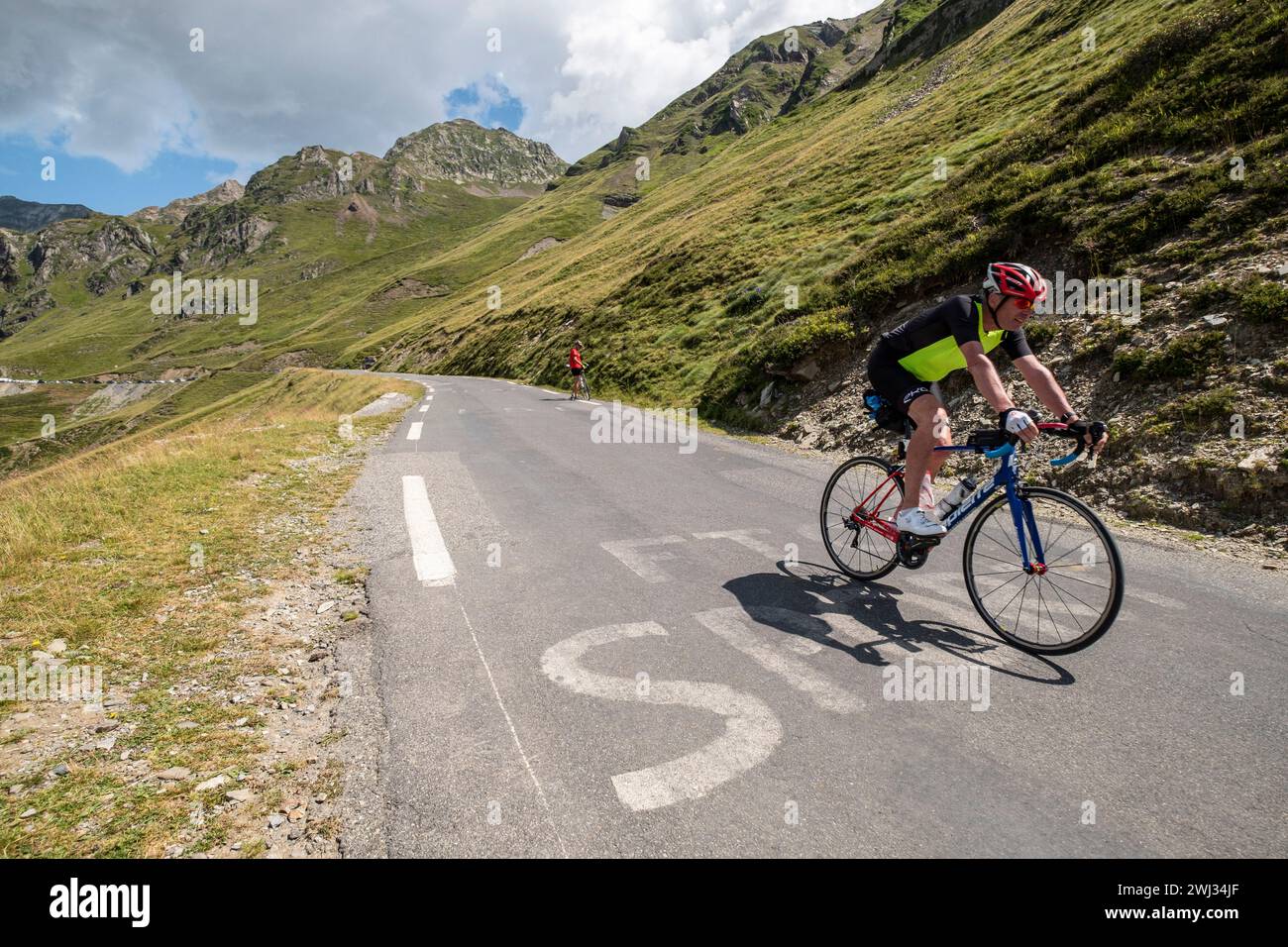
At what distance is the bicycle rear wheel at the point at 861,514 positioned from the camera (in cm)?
612

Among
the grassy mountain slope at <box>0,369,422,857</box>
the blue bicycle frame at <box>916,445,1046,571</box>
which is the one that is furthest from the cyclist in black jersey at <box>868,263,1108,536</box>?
the grassy mountain slope at <box>0,369,422,857</box>

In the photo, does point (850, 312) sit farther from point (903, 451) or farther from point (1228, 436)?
point (903, 451)

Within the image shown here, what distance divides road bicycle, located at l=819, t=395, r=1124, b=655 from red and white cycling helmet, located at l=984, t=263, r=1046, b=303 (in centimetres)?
102

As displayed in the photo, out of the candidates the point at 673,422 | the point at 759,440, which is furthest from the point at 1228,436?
the point at 673,422

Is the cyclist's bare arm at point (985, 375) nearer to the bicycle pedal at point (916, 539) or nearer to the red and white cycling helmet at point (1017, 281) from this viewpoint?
the red and white cycling helmet at point (1017, 281)

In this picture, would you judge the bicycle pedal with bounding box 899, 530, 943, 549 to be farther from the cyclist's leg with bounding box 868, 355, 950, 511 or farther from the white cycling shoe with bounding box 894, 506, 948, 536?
the cyclist's leg with bounding box 868, 355, 950, 511

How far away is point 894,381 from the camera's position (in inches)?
229

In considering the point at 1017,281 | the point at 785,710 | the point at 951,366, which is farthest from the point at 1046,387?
the point at 785,710

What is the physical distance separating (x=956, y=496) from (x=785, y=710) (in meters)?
2.74

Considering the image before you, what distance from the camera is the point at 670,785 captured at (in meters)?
3.14

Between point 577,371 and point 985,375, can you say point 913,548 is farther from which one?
point 577,371

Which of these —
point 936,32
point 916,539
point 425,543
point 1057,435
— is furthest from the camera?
point 936,32
